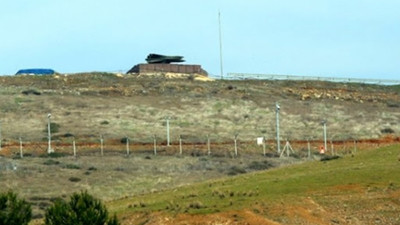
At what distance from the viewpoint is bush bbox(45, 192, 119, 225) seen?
3281 cm

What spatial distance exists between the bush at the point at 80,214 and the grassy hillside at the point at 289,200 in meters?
7.68

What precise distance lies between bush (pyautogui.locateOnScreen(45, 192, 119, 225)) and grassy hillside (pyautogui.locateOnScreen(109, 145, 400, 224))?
25.2 feet

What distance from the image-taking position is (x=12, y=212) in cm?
3447

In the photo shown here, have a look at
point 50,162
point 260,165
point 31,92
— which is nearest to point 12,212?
point 50,162

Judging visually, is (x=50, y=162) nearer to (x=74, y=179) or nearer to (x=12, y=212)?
(x=74, y=179)

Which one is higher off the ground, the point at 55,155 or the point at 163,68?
the point at 163,68

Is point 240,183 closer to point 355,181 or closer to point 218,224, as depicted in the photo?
point 355,181

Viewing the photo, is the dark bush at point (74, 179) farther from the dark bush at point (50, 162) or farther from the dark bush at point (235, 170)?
the dark bush at point (235, 170)

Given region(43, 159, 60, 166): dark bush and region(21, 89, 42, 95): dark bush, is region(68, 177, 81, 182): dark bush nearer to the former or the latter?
region(43, 159, 60, 166): dark bush

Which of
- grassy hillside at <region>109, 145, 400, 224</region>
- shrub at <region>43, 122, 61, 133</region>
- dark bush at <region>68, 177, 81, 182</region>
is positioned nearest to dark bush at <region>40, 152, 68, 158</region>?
dark bush at <region>68, 177, 81, 182</region>

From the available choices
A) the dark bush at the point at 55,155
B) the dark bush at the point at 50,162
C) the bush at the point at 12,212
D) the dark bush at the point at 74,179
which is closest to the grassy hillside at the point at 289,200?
the bush at the point at 12,212

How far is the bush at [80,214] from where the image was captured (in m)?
32.8

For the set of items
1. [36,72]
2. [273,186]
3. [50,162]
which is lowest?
[50,162]

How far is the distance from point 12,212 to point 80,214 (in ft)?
8.49
